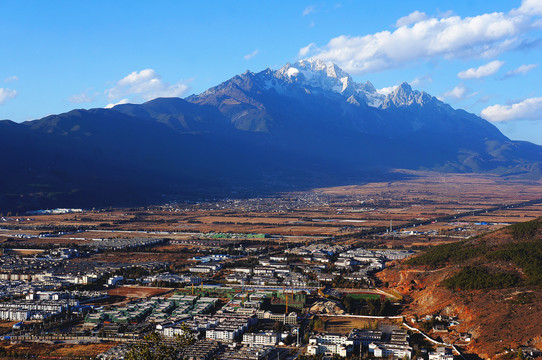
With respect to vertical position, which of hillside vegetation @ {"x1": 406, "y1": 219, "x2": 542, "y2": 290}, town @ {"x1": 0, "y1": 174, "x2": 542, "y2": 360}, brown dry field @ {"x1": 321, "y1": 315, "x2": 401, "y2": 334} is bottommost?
brown dry field @ {"x1": 321, "y1": 315, "x2": 401, "y2": 334}

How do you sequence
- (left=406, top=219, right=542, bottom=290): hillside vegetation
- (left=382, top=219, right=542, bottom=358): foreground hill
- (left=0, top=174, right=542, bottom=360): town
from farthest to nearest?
1. (left=406, top=219, right=542, bottom=290): hillside vegetation
2. (left=0, top=174, right=542, bottom=360): town
3. (left=382, top=219, right=542, bottom=358): foreground hill

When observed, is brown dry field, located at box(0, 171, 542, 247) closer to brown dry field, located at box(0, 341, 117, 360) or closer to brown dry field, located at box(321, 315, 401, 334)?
brown dry field, located at box(321, 315, 401, 334)

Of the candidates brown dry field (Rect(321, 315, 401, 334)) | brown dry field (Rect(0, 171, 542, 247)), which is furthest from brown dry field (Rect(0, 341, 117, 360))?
brown dry field (Rect(0, 171, 542, 247))

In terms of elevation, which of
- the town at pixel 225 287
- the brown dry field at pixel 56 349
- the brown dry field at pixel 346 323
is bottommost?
the brown dry field at pixel 56 349

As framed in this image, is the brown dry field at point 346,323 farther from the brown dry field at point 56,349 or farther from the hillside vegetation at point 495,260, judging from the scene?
the brown dry field at point 56,349

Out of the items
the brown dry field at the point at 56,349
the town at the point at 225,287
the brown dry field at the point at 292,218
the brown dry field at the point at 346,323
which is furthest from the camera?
the brown dry field at the point at 292,218

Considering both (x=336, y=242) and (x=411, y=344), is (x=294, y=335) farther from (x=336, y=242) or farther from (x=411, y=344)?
(x=336, y=242)

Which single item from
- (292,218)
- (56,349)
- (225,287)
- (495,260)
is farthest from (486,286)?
(292,218)

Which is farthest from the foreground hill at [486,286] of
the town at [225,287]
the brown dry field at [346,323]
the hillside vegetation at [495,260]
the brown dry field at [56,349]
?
the brown dry field at [56,349]
